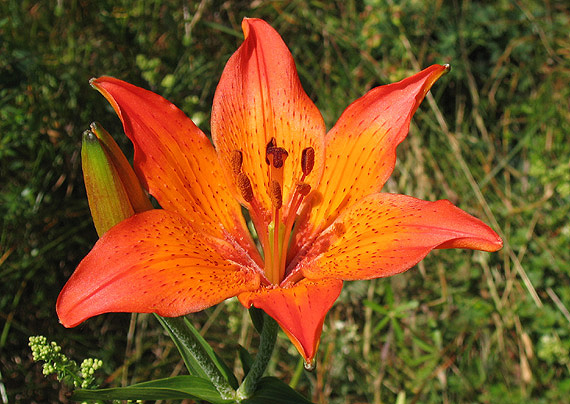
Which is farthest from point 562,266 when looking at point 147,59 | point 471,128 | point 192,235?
point 147,59

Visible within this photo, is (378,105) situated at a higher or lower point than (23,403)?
higher

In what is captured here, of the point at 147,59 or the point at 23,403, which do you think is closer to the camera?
the point at 23,403

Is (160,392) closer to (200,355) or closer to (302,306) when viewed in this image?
(200,355)

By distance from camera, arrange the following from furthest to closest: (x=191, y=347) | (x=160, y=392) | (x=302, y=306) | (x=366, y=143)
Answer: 1. (x=366, y=143)
2. (x=191, y=347)
3. (x=160, y=392)
4. (x=302, y=306)

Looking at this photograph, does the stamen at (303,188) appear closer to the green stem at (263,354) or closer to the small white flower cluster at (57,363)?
the green stem at (263,354)

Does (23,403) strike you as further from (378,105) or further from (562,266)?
(562,266)

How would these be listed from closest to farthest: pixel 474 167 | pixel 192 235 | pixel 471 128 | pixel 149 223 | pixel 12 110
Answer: pixel 149 223
pixel 192 235
pixel 12 110
pixel 474 167
pixel 471 128

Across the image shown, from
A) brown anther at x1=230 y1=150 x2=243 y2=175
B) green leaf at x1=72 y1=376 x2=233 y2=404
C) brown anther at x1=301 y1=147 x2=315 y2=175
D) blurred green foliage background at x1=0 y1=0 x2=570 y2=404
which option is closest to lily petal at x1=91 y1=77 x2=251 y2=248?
brown anther at x1=230 y1=150 x2=243 y2=175

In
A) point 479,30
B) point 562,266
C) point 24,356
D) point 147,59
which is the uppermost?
point 147,59

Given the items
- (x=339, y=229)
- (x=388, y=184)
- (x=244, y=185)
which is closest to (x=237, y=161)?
(x=244, y=185)
